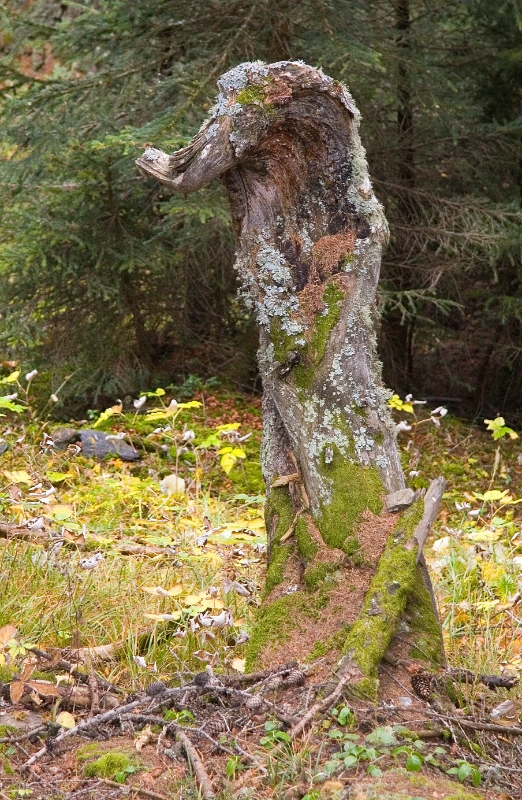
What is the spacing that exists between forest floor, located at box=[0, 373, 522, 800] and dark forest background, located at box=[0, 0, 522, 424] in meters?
1.71

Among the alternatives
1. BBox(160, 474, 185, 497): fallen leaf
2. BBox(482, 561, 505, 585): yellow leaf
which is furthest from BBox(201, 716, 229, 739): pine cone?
BBox(160, 474, 185, 497): fallen leaf

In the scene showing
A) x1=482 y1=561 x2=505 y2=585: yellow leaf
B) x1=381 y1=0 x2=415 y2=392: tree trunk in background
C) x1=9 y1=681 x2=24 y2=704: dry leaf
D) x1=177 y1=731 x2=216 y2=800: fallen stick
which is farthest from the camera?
x1=381 y1=0 x2=415 y2=392: tree trunk in background

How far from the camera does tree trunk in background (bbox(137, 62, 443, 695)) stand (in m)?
2.79

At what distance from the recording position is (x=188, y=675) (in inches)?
119

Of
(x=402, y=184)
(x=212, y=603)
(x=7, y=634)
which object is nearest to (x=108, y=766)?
(x=7, y=634)

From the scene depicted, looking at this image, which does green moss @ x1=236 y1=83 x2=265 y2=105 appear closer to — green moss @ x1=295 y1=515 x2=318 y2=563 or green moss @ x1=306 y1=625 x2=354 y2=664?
green moss @ x1=295 y1=515 x2=318 y2=563

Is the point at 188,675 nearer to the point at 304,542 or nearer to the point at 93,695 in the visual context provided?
the point at 93,695

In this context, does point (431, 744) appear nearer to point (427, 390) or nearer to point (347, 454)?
point (347, 454)

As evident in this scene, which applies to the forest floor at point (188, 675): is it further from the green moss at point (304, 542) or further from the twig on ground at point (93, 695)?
the green moss at point (304, 542)

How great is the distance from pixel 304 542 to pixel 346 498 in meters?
0.22

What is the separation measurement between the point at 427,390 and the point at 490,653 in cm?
627

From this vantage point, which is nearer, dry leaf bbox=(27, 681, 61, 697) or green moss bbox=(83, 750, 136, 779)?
green moss bbox=(83, 750, 136, 779)

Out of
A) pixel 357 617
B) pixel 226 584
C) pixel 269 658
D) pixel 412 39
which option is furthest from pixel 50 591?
pixel 412 39

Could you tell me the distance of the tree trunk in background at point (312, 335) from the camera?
2789mm
